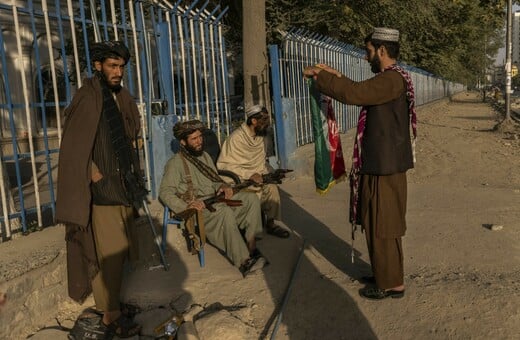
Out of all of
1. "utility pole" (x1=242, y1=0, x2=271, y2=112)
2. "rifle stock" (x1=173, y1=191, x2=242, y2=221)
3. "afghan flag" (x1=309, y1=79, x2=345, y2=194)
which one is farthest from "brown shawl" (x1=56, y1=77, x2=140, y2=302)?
"utility pole" (x1=242, y1=0, x2=271, y2=112)

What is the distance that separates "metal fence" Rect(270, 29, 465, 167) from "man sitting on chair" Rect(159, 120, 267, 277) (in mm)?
3294

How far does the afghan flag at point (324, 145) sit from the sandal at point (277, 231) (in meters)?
1.05

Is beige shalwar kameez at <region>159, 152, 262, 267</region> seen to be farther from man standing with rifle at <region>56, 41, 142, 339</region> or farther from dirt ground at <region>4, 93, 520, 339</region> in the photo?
man standing with rifle at <region>56, 41, 142, 339</region>

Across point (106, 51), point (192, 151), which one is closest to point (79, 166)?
point (106, 51)

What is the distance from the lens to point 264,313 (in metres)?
3.37

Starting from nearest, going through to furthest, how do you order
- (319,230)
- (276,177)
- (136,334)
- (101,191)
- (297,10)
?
(101,191), (136,334), (276,177), (319,230), (297,10)

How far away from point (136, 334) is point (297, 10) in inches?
409

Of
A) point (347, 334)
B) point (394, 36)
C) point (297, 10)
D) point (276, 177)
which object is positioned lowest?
point (347, 334)

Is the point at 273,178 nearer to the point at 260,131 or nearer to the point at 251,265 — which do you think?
the point at 260,131

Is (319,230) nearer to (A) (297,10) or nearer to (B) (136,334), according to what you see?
(B) (136,334)

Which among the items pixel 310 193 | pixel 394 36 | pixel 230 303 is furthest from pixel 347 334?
pixel 310 193

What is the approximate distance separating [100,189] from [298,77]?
6.28 meters

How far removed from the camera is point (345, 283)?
3744mm

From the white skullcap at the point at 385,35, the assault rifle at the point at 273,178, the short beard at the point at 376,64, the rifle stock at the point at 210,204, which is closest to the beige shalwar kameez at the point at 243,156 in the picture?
the assault rifle at the point at 273,178
